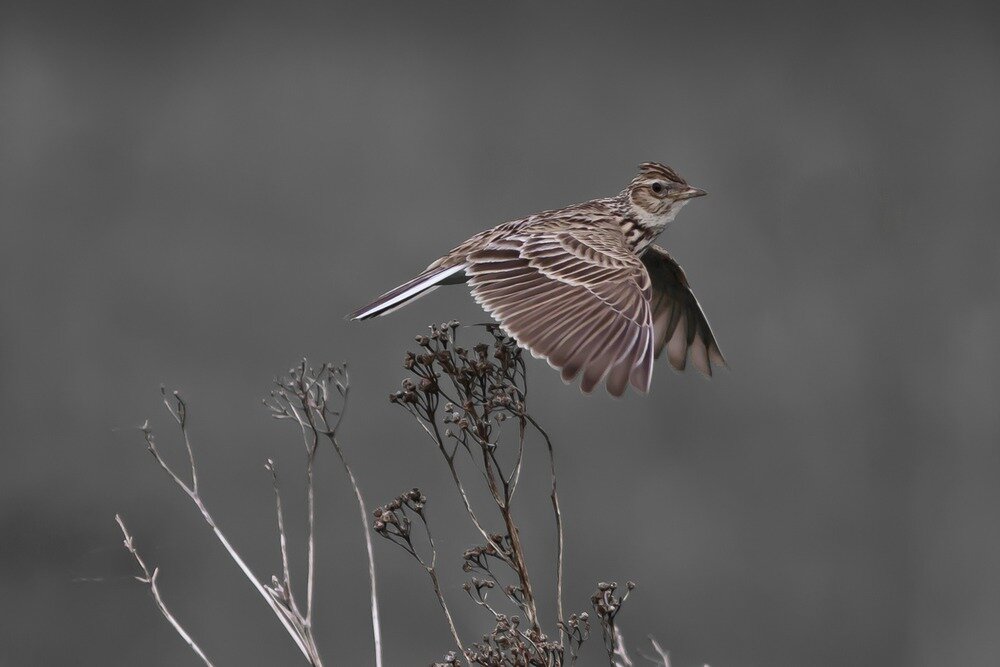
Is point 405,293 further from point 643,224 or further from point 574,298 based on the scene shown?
point 643,224

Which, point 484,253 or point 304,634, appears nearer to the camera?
point 304,634

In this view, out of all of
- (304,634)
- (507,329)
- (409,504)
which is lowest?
(304,634)

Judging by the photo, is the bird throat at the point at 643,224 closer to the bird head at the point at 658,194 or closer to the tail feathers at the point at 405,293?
the bird head at the point at 658,194

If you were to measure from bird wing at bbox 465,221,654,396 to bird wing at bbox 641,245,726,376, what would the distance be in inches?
9.6

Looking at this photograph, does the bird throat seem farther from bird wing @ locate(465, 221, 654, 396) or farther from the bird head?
bird wing @ locate(465, 221, 654, 396)

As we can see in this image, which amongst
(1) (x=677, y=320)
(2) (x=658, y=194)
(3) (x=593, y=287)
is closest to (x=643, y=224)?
(2) (x=658, y=194)

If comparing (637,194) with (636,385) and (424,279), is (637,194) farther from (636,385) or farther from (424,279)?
(636,385)

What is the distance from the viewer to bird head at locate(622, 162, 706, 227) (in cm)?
271

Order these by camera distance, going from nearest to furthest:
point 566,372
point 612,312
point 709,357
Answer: point 566,372 → point 612,312 → point 709,357

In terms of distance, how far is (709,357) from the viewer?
8.70 ft

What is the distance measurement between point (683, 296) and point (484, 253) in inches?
26.7

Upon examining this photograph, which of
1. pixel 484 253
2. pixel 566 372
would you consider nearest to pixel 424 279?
pixel 484 253

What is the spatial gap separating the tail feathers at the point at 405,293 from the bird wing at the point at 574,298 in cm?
5

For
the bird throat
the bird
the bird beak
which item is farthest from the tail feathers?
the bird beak
